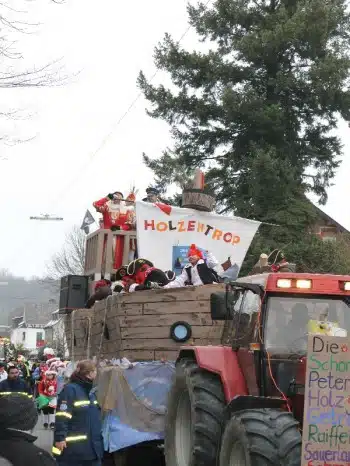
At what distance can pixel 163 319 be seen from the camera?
10.3 m

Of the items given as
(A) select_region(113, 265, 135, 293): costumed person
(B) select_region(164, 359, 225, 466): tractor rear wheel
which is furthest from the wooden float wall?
(A) select_region(113, 265, 135, 293): costumed person

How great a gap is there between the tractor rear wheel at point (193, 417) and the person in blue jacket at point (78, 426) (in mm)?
870

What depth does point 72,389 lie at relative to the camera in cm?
814

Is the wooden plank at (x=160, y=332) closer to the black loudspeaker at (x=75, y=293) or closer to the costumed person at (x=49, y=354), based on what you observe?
the black loudspeaker at (x=75, y=293)

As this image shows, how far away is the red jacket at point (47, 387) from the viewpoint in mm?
19453

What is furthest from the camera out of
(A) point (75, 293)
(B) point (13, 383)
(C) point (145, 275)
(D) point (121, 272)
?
(A) point (75, 293)

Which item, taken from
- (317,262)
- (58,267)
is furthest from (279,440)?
(58,267)

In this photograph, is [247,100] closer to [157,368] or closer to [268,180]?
[268,180]

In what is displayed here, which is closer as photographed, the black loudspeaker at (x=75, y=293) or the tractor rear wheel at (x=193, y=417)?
the tractor rear wheel at (x=193, y=417)

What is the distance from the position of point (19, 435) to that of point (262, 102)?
960 inches

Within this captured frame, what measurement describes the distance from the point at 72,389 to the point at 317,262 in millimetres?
17786

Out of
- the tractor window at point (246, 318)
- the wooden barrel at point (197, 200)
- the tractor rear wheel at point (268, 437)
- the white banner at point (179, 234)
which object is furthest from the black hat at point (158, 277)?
the tractor rear wheel at point (268, 437)

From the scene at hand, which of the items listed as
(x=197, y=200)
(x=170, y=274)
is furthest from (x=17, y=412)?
(x=197, y=200)

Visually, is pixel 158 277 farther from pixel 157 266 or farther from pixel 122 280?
pixel 157 266
